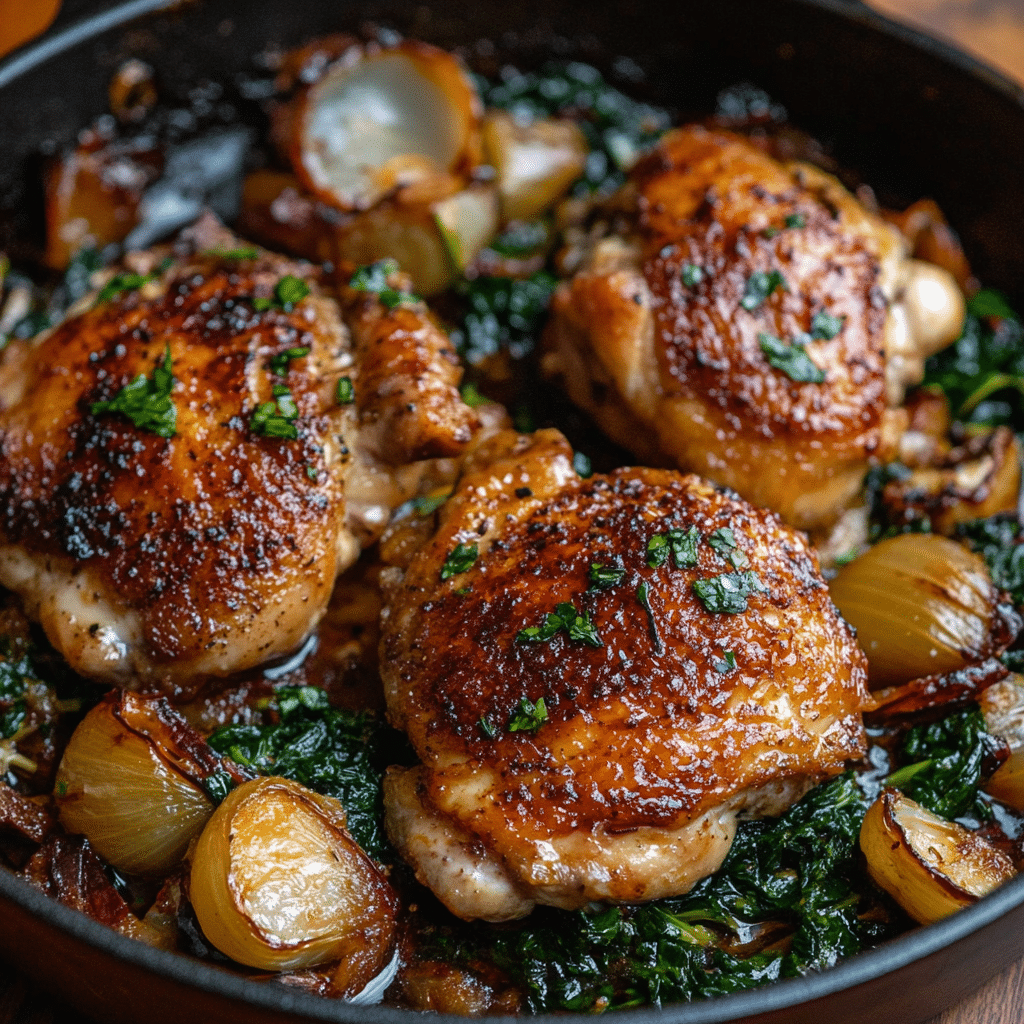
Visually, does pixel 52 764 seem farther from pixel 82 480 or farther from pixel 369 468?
pixel 369 468

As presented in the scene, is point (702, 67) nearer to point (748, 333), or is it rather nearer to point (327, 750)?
point (748, 333)

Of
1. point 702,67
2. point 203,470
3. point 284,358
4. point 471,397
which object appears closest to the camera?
point 203,470

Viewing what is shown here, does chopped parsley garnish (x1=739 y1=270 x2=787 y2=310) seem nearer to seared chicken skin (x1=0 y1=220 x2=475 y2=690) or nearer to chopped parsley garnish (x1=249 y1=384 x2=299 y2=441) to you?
seared chicken skin (x1=0 y1=220 x2=475 y2=690)

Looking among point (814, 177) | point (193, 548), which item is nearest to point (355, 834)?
point (193, 548)

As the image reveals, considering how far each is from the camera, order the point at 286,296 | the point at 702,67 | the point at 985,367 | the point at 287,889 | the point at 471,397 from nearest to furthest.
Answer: the point at 287,889 < the point at 286,296 < the point at 471,397 < the point at 985,367 < the point at 702,67

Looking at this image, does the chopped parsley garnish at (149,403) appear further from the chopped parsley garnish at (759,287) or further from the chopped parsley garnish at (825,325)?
the chopped parsley garnish at (825,325)

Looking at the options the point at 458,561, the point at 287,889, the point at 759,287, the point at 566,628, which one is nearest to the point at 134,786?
the point at 287,889

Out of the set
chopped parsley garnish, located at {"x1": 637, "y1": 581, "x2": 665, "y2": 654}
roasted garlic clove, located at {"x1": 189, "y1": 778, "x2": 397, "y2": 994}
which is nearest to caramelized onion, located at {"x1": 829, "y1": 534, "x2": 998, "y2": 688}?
chopped parsley garnish, located at {"x1": 637, "y1": 581, "x2": 665, "y2": 654}
